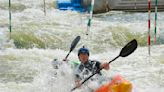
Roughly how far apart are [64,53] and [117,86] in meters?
3.89

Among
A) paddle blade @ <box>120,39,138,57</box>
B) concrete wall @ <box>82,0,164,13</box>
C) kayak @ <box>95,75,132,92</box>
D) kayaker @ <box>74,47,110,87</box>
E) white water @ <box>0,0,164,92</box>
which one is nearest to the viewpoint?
kayak @ <box>95,75,132,92</box>

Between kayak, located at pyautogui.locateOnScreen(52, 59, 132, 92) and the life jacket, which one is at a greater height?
the life jacket

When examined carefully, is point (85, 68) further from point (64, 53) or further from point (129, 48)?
point (64, 53)

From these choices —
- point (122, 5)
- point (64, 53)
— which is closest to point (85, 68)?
point (64, 53)

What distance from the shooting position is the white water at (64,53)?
289 inches

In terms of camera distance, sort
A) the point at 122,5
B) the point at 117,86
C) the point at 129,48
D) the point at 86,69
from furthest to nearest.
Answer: the point at 122,5, the point at 129,48, the point at 86,69, the point at 117,86

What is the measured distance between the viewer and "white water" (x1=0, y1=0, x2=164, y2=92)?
7.34 meters

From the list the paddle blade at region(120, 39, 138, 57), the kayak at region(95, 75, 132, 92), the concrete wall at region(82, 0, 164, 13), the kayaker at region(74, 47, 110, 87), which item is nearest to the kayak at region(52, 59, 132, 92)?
the kayak at region(95, 75, 132, 92)

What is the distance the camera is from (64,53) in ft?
32.1

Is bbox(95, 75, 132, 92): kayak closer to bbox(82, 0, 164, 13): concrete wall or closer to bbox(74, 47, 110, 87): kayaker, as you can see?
bbox(74, 47, 110, 87): kayaker

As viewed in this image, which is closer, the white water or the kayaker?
the kayaker

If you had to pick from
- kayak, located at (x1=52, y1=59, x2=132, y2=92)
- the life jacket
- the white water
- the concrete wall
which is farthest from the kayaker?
the concrete wall

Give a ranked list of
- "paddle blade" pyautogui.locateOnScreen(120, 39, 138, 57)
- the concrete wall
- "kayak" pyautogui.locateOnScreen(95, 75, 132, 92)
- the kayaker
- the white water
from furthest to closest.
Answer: the concrete wall → the white water → "paddle blade" pyautogui.locateOnScreen(120, 39, 138, 57) → the kayaker → "kayak" pyautogui.locateOnScreen(95, 75, 132, 92)

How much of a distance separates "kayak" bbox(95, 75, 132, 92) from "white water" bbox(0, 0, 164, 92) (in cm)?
64
